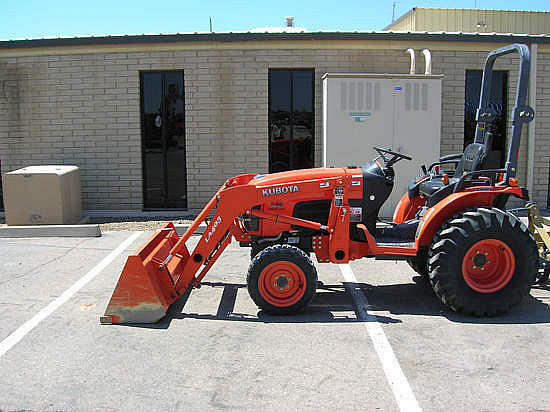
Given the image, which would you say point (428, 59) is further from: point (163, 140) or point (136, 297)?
point (136, 297)

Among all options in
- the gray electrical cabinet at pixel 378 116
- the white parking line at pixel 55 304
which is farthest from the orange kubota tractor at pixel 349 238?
the gray electrical cabinet at pixel 378 116

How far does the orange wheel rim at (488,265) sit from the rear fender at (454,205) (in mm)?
435

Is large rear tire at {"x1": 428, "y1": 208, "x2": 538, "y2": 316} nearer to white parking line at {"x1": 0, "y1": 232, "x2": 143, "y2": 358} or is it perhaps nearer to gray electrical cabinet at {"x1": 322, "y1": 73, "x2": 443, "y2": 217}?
white parking line at {"x1": 0, "y1": 232, "x2": 143, "y2": 358}

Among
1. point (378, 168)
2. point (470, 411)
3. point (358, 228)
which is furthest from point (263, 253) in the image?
point (470, 411)

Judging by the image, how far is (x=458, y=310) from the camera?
207 inches

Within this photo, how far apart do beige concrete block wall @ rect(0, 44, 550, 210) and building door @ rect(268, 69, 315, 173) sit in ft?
0.61

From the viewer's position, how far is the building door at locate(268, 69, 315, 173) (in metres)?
10.8

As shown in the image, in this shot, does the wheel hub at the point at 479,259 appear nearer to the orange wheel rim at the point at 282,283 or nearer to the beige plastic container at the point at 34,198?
the orange wheel rim at the point at 282,283

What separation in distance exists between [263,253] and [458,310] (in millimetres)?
1912

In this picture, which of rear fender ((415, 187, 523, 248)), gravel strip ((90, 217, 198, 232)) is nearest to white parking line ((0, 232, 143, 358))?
gravel strip ((90, 217, 198, 232))

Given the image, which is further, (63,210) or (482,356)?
(63,210)

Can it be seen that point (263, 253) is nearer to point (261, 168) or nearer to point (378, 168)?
point (378, 168)

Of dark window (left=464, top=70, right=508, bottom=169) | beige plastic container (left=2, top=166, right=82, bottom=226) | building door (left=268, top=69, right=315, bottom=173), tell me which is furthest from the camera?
dark window (left=464, top=70, right=508, bottom=169)

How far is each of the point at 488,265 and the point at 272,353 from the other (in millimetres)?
2304
